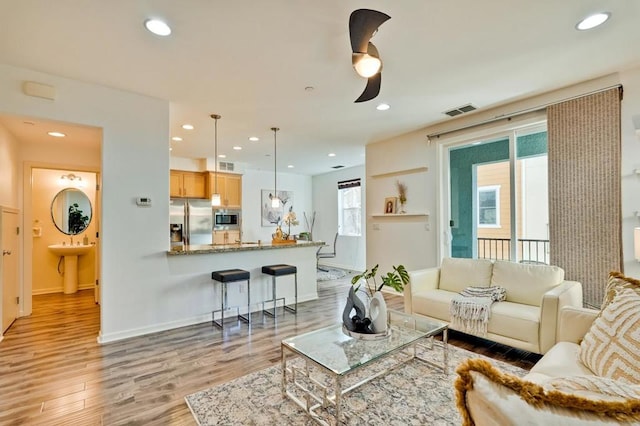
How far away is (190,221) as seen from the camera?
681 cm

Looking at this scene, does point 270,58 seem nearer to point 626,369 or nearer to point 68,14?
point 68,14

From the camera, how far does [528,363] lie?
2738 millimetres

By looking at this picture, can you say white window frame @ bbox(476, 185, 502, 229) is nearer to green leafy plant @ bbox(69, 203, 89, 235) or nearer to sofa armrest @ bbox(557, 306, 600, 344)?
sofa armrest @ bbox(557, 306, 600, 344)

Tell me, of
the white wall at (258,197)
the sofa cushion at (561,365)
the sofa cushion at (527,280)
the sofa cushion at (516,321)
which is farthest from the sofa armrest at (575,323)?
the white wall at (258,197)

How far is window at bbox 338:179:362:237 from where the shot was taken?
8.09 m

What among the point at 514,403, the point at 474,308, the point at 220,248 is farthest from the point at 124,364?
the point at 474,308

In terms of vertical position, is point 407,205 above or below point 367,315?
above

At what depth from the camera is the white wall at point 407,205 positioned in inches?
194

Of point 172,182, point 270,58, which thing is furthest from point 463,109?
point 172,182

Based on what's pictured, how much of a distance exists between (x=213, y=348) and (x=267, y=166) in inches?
216

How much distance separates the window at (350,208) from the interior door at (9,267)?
641cm

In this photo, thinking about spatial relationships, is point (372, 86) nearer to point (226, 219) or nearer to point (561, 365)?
point (561, 365)

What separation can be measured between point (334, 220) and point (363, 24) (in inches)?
276

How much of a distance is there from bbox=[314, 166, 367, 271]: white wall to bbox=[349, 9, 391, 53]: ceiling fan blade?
6.06 metres
